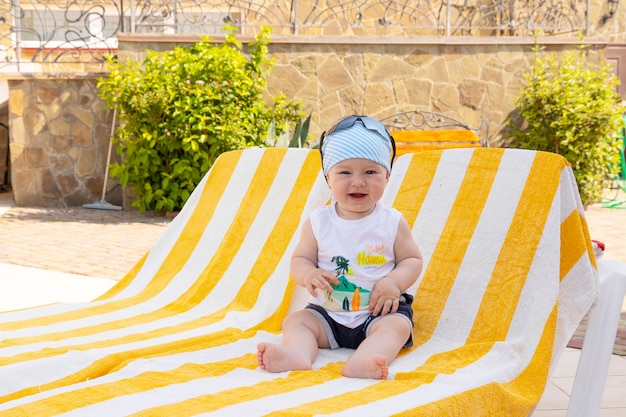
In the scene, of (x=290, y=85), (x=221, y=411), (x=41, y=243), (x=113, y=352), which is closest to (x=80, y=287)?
(x=41, y=243)

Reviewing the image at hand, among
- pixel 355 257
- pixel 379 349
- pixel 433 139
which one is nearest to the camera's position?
pixel 379 349

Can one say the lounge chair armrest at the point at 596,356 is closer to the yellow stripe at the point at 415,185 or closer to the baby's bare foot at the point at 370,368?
the baby's bare foot at the point at 370,368

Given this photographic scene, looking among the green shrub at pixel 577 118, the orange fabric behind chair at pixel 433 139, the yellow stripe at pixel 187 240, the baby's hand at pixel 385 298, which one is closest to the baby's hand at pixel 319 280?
the baby's hand at pixel 385 298

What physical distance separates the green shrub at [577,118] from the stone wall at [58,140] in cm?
513

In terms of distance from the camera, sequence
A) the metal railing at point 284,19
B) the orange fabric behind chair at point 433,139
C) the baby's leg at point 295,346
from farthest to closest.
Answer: the metal railing at point 284,19 → the orange fabric behind chair at point 433,139 → the baby's leg at point 295,346

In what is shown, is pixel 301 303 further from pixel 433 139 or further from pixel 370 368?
pixel 433 139

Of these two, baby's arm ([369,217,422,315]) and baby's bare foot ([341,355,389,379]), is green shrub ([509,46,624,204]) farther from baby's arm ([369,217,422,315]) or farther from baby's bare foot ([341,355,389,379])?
baby's bare foot ([341,355,389,379])

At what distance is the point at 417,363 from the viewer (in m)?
2.20

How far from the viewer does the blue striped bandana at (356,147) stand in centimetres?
240

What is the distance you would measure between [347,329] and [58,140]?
8.06 meters

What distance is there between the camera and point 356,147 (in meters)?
2.40

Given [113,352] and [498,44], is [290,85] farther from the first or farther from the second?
[113,352]

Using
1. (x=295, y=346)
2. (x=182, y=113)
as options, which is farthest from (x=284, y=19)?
(x=295, y=346)

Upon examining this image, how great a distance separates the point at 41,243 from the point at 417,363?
5.55 m
